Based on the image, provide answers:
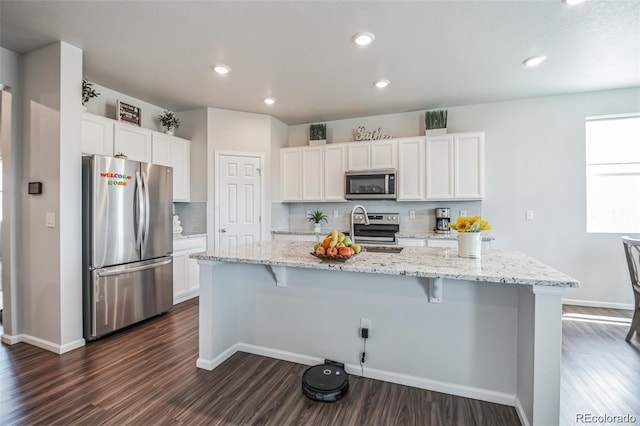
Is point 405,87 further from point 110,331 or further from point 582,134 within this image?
point 110,331

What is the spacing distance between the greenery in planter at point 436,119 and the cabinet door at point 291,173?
198 centimetres

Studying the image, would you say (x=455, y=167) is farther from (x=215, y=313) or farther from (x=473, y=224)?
(x=215, y=313)

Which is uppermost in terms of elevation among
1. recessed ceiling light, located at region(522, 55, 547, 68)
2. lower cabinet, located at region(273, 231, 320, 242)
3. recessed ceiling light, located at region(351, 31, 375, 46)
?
recessed ceiling light, located at region(522, 55, 547, 68)

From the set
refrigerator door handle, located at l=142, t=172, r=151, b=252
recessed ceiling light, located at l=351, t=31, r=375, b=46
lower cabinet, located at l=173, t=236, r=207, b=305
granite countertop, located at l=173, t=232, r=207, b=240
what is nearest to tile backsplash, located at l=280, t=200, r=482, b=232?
granite countertop, located at l=173, t=232, r=207, b=240

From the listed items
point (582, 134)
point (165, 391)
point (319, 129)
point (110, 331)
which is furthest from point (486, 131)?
point (110, 331)

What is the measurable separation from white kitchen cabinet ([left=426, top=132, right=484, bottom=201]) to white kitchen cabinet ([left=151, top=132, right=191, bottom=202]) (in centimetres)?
347

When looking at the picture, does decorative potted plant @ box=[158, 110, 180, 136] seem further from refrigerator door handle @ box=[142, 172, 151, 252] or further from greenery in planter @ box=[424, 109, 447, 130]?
greenery in planter @ box=[424, 109, 447, 130]

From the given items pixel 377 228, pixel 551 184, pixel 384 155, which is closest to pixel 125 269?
pixel 377 228

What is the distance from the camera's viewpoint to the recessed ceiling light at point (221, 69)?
9.64 feet

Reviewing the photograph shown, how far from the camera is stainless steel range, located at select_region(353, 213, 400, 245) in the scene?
4.25 metres

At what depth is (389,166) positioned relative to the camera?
4270 mm

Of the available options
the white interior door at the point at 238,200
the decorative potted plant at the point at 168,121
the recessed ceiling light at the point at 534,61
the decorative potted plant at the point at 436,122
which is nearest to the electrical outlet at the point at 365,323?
Answer: the white interior door at the point at 238,200

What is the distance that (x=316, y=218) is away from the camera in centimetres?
479

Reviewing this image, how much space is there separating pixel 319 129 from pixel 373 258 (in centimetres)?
328
